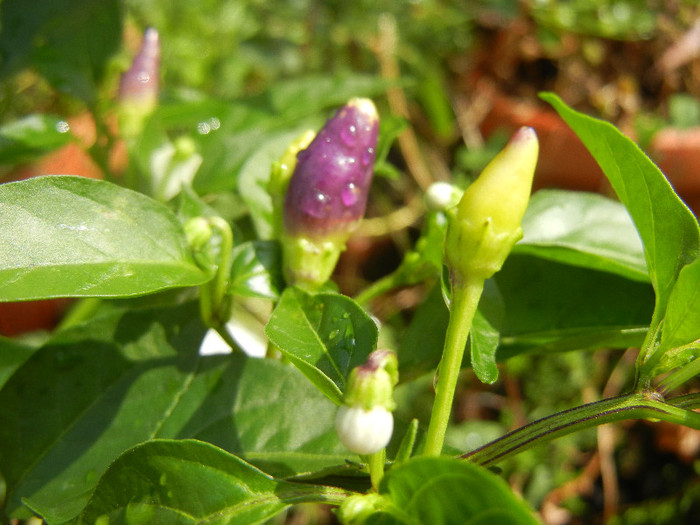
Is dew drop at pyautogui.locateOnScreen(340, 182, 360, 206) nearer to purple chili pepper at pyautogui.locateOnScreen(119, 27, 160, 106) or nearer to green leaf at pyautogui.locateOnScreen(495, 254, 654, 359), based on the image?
green leaf at pyautogui.locateOnScreen(495, 254, 654, 359)

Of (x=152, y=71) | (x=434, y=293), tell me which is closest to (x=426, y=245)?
(x=434, y=293)

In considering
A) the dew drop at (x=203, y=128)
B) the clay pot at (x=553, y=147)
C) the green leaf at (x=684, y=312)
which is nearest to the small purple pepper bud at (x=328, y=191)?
the green leaf at (x=684, y=312)

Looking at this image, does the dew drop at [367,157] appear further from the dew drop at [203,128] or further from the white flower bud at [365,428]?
the dew drop at [203,128]

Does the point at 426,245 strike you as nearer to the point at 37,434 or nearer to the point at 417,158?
the point at 37,434

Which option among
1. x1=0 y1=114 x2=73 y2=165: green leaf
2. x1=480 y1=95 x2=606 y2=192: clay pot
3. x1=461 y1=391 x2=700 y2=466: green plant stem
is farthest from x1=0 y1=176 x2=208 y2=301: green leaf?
x1=480 y1=95 x2=606 y2=192: clay pot

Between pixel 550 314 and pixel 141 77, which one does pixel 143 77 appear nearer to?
pixel 141 77

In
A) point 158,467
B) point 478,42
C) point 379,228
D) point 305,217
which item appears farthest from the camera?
point 478,42

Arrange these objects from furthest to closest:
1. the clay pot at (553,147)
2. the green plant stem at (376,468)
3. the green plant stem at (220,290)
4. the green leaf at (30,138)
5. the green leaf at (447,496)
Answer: the clay pot at (553,147) → the green leaf at (30,138) → the green plant stem at (220,290) → the green plant stem at (376,468) → the green leaf at (447,496)
